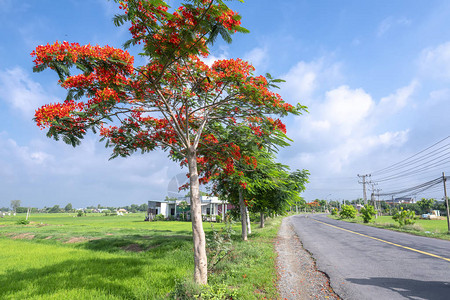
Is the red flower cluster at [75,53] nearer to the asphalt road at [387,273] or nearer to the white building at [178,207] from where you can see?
the asphalt road at [387,273]

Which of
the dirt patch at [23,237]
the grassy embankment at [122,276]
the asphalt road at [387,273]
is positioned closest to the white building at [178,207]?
the dirt patch at [23,237]

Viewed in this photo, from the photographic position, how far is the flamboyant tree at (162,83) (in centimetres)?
423

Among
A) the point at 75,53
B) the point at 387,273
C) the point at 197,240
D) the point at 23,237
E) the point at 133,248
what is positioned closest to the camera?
the point at 75,53

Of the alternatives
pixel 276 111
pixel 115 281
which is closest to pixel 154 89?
pixel 276 111

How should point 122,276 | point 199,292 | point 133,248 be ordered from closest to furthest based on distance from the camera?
point 199,292 < point 122,276 < point 133,248

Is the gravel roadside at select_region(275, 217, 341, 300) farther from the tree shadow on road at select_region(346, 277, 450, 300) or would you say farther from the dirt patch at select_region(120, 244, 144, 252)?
the dirt patch at select_region(120, 244, 144, 252)

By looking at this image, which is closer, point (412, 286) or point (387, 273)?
point (412, 286)

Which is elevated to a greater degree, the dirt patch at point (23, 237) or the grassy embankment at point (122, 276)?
the grassy embankment at point (122, 276)

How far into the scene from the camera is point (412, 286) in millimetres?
5773

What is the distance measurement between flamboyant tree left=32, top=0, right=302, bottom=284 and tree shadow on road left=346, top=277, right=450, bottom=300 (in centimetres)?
474

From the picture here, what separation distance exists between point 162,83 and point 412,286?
28.4ft

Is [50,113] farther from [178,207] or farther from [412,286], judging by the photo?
[178,207]

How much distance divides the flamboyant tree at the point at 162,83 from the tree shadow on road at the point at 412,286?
15.5 feet

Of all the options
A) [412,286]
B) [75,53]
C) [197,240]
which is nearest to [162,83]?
[75,53]
